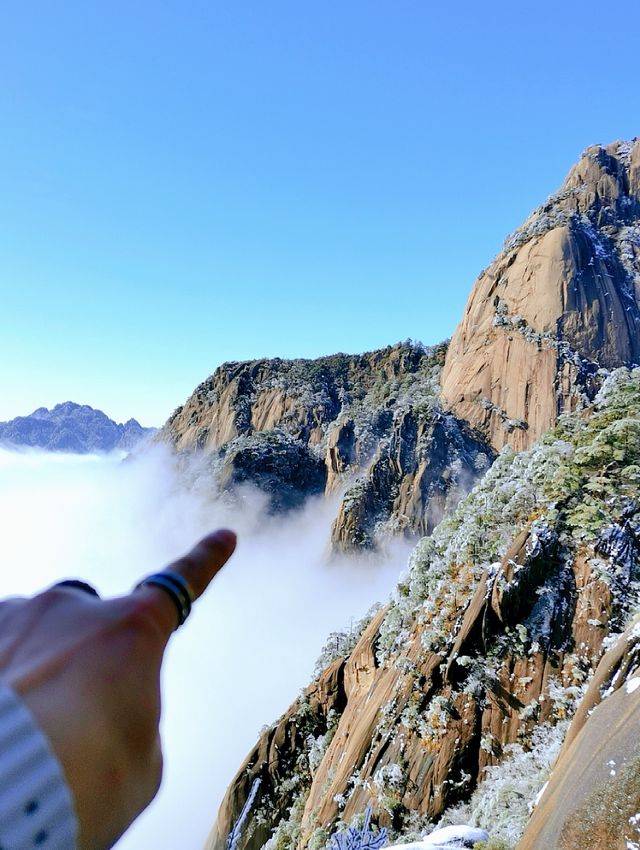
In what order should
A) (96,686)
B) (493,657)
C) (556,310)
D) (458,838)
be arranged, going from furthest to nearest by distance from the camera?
(556,310), (493,657), (458,838), (96,686)

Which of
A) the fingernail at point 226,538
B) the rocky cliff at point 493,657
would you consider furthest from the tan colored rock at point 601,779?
the fingernail at point 226,538

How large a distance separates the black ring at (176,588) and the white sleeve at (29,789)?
2.20 feet

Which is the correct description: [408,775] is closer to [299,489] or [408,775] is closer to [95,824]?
[95,824]

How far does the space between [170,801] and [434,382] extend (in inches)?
1892

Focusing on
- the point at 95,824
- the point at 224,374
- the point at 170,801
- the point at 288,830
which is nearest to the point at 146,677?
the point at 95,824

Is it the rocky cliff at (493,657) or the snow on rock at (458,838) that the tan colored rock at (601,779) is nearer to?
the snow on rock at (458,838)

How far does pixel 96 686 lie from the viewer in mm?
1551

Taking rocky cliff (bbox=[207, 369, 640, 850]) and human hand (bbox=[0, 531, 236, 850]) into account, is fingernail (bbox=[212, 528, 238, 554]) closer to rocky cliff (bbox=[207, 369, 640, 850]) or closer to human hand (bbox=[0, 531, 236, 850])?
human hand (bbox=[0, 531, 236, 850])

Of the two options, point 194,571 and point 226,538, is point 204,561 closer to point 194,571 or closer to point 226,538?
point 194,571

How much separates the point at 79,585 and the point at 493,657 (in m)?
11.7

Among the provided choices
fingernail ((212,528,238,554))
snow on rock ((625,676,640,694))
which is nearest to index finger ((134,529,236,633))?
fingernail ((212,528,238,554))

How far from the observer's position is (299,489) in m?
66.9

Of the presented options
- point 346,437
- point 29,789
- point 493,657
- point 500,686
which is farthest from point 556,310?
point 29,789

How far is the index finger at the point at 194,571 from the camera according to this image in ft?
6.32
